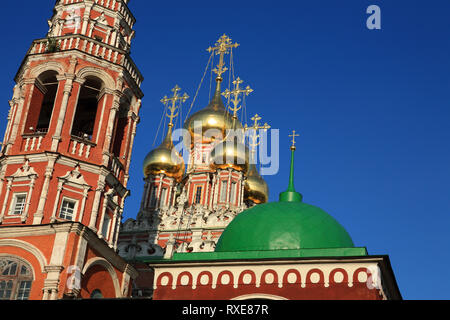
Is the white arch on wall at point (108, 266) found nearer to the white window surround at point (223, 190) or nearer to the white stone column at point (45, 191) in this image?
the white stone column at point (45, 191)

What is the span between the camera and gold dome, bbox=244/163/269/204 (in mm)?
37750

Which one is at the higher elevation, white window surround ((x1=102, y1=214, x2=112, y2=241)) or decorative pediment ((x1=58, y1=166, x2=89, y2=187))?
decorative pediment ((x1=58, y1=166, x2=89, y2=187))

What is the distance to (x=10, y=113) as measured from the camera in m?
22.5

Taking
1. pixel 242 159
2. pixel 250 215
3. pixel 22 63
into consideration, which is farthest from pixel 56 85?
pixel 242 159

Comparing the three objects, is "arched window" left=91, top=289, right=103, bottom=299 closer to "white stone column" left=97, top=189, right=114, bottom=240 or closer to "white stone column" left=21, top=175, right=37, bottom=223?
"white stone column" left=97, top=189, right=114, bottom=240

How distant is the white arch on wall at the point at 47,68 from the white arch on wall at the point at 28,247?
552cm

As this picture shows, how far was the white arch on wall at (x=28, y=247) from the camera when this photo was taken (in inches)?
741

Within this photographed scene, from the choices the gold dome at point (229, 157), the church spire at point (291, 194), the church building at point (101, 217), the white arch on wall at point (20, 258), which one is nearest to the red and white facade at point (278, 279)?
the church building at point (101, 217)

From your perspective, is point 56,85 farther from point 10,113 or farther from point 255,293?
point 255,293

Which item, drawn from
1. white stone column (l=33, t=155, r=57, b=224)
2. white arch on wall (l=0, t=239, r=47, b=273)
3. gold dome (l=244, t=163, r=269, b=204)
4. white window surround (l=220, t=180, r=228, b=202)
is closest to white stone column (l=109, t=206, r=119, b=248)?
white stone column (l=33, t=155, r=57, b=224)

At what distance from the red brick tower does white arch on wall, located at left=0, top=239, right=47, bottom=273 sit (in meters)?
0.03

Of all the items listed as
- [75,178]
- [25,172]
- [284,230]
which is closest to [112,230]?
[75,178]

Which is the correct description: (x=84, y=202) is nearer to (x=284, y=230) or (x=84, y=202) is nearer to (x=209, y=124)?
(x=284, y=230)

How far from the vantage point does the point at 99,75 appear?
22391 mm
